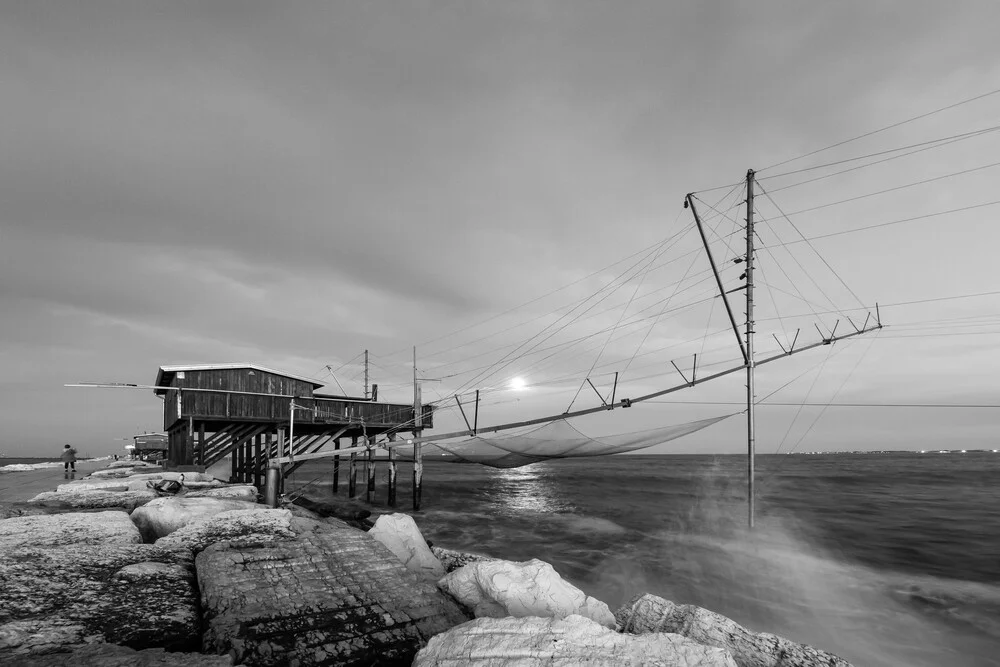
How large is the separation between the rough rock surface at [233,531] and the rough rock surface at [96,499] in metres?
5.65

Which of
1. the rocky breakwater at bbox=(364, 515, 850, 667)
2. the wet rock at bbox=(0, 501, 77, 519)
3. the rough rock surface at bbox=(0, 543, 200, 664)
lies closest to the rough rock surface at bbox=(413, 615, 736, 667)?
the rocky breakwater at bbox=(364, 515, 850, 667)

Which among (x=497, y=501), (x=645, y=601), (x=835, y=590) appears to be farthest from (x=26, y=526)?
(x=497, y=501)

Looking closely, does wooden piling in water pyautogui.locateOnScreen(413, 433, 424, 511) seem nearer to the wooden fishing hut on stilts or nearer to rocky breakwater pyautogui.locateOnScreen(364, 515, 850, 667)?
the wooden fishing hut on stilts

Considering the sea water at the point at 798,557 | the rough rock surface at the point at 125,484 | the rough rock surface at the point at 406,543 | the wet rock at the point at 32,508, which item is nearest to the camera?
the rough rock surface at the point at 406,543

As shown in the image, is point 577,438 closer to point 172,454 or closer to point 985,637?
point 985,637

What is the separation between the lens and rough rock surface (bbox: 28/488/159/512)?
41.6 feet

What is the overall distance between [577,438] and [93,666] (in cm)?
1719

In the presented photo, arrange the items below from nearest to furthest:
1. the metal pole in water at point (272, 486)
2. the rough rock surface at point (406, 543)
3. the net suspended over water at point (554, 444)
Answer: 1. the rough rock surface at point (406, 543)
2. the metal pole in water at point (272, 486)
3. the net suspended over water at point (554, 444)

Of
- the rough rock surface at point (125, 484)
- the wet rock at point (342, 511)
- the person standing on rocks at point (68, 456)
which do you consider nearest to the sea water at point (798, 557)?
the wet rock at point (342, 511)

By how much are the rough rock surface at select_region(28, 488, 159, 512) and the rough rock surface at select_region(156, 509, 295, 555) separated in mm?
5647

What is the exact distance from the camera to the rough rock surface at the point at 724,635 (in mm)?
5078

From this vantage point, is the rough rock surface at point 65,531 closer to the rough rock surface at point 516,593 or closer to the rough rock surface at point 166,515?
the rough rock surface at point 166,515

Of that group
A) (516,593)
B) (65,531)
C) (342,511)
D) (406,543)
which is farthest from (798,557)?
(65,531)

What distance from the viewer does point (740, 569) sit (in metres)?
15.2
